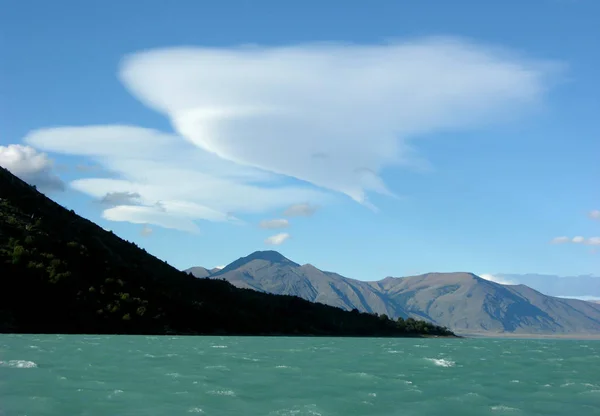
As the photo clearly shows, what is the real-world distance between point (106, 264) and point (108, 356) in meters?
132

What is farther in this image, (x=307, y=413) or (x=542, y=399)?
(x=542, y=399)

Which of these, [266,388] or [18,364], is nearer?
[266,388]

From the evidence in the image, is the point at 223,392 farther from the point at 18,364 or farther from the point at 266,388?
the point at 18,364

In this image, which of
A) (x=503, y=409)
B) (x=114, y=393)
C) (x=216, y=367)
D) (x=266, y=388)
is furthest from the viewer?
(x=216, y=367)

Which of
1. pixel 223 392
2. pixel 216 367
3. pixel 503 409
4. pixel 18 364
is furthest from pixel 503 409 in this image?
pixel 18 364

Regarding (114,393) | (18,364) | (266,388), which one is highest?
(18,364)

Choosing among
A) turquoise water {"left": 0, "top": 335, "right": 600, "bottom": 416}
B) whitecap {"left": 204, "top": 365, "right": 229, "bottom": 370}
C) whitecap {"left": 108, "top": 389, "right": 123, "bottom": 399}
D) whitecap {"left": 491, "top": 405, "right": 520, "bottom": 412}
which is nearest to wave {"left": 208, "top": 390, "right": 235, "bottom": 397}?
turquoise water {"left": 0, "top": 335, "right": 600, "bottom": 416}

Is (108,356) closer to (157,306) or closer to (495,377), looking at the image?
(495,377)

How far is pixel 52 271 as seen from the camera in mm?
171250

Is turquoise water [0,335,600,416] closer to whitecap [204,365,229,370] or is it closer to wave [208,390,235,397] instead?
wave [208,390,235,397]

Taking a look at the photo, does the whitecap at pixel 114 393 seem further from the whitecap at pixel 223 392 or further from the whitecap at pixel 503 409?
the whitecap at pixel 503 409

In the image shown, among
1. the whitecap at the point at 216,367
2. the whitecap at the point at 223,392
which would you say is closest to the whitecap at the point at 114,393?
the whitecap at the point at 223,392

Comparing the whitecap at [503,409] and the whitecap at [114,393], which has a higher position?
the whitecap at [503,409]

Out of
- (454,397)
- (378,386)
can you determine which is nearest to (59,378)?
(378,386)
